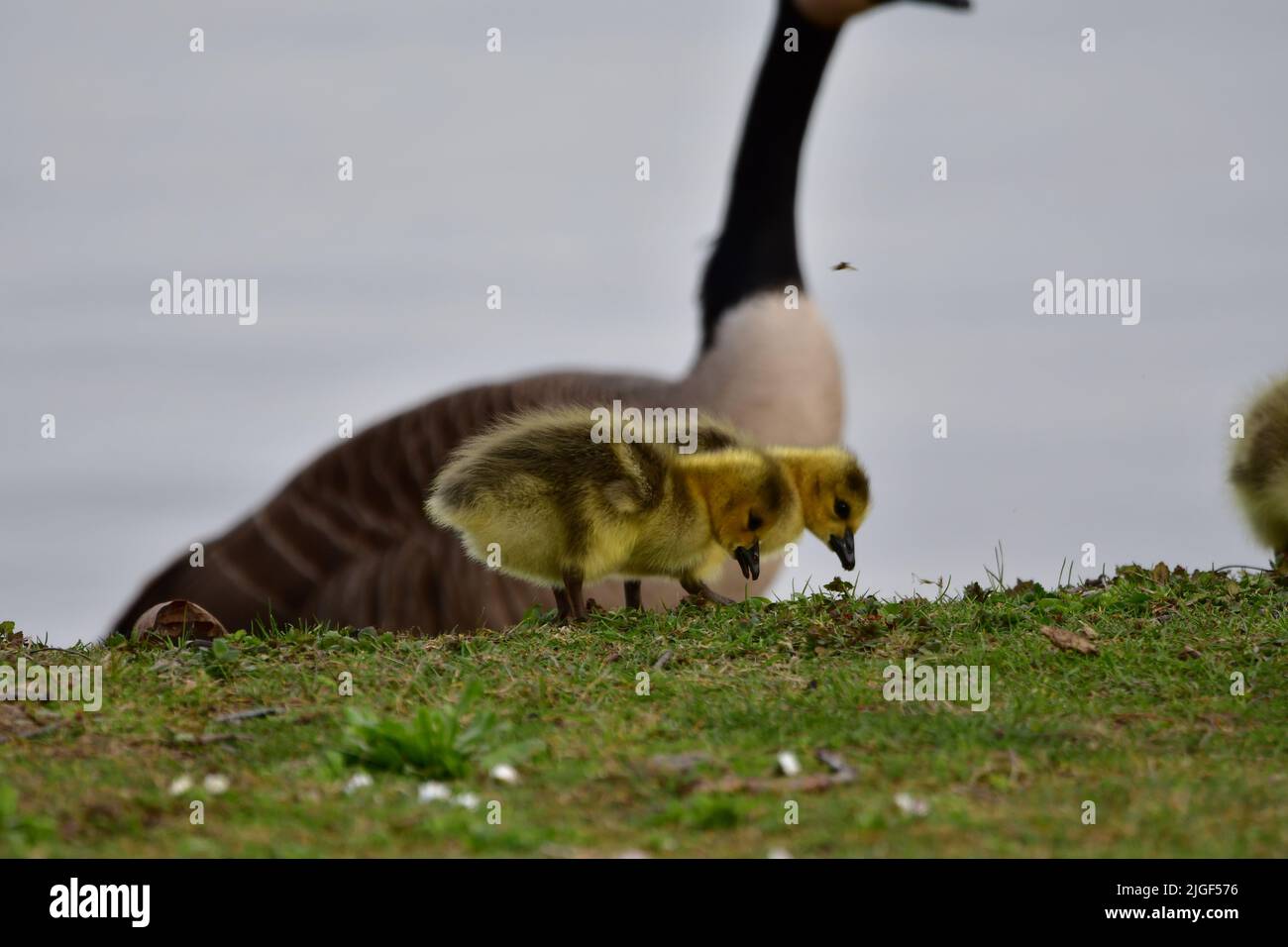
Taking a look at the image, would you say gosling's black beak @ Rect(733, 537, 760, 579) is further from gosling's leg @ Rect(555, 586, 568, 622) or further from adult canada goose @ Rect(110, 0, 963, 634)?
adult canada goose @ Rect(110, 0, 963, 634)

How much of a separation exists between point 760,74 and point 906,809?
648cm

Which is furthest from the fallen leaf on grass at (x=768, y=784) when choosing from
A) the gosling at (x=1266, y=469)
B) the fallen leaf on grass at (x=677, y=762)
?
the gosling at (x=1266, y=469)

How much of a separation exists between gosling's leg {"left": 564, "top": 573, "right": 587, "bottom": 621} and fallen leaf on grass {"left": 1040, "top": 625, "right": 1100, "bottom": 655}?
1804 mm

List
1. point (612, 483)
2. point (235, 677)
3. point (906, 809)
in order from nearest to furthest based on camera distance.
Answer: point (906, 809), point (235, 677), point (612, 483)

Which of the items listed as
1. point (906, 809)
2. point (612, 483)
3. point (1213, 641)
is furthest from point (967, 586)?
point (906, 809)

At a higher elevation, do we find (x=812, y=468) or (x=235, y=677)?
(x=812, y=468)

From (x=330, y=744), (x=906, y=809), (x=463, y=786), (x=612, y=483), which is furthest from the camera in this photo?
(x=612, y=483)

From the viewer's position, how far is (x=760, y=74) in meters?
9.80

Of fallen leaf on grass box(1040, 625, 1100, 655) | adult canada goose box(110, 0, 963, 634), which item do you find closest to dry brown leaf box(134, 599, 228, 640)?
adult canada goose box(110, 0, 963, 634)

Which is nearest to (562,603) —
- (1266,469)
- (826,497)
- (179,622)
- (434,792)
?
(826,497)

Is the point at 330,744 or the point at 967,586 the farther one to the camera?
the point at 967,586

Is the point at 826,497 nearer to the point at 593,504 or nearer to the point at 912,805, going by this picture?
the point at 593,504
